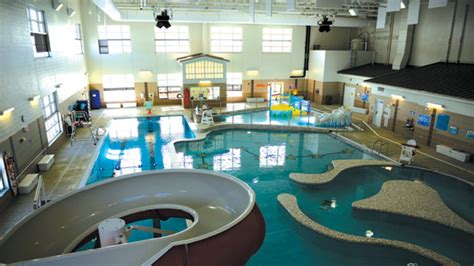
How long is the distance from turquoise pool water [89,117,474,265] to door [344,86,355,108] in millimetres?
6609

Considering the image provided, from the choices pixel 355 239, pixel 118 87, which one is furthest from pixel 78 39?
pixel 355 239

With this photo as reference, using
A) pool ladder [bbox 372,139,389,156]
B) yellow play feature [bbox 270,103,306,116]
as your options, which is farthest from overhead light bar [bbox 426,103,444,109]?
yellow play feature [bbox 270,103,306,116]

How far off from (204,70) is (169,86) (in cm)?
329

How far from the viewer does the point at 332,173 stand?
1112cm

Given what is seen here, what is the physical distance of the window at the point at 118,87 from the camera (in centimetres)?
2223

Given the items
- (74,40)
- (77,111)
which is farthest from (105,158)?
(74,40)

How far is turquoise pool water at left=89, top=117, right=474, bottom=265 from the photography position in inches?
285

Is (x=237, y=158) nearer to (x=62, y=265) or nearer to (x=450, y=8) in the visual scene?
(x=62, y=265)

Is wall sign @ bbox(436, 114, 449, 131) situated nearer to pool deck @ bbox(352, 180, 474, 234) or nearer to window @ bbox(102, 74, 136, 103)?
pool deck @ bbox(352, 180, 474, 234)

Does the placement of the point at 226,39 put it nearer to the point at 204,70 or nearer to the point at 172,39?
the point at 204,70

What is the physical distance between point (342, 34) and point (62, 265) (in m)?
26.1

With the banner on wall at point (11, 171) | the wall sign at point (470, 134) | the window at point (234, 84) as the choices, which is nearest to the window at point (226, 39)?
the window at point (234, 84)

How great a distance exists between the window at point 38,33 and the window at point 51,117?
178cm

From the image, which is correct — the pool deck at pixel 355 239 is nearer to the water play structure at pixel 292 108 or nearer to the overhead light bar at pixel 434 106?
the overhead light bar at pixel 434 106
